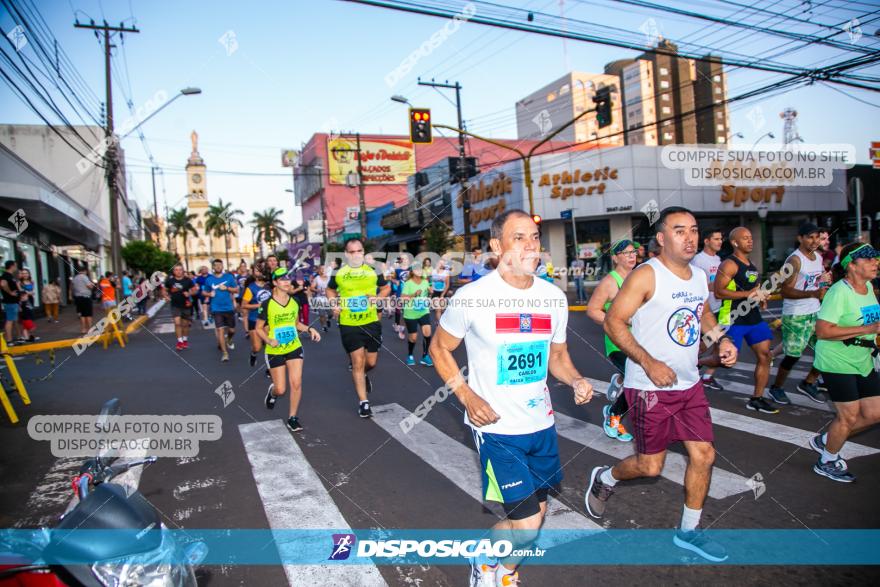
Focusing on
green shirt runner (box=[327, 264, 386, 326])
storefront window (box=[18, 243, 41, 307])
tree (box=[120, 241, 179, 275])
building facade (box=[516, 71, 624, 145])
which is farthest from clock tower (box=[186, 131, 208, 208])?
green shirt runner (box=[327, 264, 386, 326])

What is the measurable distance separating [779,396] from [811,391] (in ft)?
1.72

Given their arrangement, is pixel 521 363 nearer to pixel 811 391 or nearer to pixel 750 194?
pixel 811 391

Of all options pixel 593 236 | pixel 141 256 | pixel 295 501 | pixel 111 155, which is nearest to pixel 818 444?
pixel 295 501

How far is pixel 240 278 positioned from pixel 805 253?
15686 mm

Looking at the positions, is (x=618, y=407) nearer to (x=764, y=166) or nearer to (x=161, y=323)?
(x=161, y=323)

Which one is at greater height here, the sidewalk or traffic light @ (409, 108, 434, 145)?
traffic light @ (409, 108, 434, 145)

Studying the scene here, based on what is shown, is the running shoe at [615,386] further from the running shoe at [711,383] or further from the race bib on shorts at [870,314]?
the race bib on shorts at [870,314]

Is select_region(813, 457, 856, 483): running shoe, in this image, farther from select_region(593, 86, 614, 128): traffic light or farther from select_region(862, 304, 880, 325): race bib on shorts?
select_region(593, 86, 614, 128): traffic light

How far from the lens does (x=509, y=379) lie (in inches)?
113

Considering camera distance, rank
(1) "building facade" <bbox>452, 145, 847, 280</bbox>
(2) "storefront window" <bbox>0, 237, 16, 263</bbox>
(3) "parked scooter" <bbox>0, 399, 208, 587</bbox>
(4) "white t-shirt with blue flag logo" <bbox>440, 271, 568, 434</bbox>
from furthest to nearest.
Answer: (1) "building facade" <bbox>452, 145, 847, 280</bbox> < (2) "storefront window" <bbox>0, 237, 16, 263</bbox> < (4) "white t-shirt with blue flag logo" <bbox>440, 271, 568, 434</bbox> < (3) "parked scooter" <bbox>0, 399, 208, 587</bbox>

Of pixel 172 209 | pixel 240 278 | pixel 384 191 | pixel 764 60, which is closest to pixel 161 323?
pixel 240 278

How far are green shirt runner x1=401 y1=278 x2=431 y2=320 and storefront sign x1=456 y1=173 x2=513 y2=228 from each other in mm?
19156

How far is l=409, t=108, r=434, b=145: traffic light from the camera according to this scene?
637 inches

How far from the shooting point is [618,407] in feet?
18.0
